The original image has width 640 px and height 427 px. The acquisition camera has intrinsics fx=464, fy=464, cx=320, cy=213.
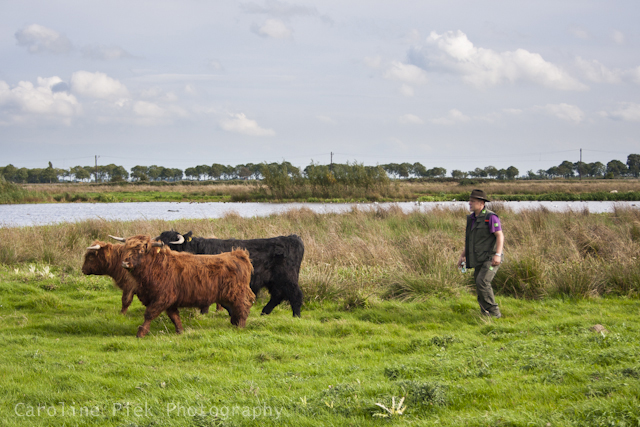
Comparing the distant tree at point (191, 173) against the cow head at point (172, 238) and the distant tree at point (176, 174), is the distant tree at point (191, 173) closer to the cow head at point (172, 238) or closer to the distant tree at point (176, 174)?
the distant tree at point (176, 174)

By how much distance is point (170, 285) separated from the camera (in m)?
6.58

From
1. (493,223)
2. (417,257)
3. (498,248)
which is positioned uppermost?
(493,223)

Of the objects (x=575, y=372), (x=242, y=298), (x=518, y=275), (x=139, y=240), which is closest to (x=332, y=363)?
(x=242, y=298)

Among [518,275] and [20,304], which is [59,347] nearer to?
[20,304]

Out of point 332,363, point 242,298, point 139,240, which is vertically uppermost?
point 139,240

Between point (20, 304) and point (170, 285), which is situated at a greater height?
point (170, 285)

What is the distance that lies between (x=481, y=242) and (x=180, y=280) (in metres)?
4.62

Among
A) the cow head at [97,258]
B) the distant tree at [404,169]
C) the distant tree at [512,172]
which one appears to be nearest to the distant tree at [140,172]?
the distant tree at [404,169]

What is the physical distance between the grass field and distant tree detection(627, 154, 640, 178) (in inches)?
4697

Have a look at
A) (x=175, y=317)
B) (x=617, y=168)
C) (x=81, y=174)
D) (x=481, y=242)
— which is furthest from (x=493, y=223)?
(x=617, y=168)

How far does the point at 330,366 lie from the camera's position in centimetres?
535

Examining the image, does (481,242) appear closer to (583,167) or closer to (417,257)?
(417,257)

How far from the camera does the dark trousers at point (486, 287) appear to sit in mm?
7273

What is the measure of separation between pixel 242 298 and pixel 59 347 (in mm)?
2474
